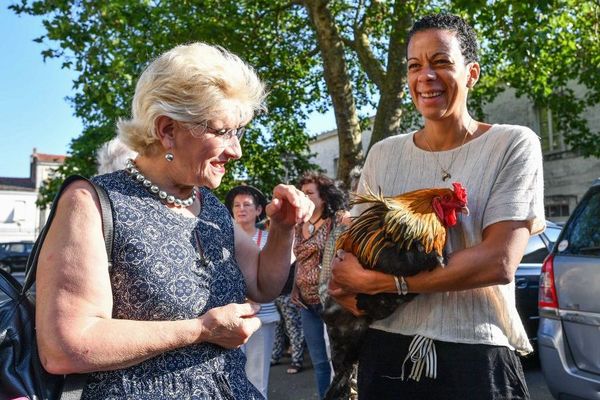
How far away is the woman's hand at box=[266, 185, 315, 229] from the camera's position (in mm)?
2117

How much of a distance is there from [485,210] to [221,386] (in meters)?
1.06

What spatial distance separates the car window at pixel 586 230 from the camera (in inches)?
166

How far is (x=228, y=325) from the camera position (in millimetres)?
1786

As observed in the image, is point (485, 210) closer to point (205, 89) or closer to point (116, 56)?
point (205, 89)

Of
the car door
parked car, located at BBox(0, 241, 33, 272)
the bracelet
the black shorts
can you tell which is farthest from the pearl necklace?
parked car, located at BBox(0, 241, 33, 272)

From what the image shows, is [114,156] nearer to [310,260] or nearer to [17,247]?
[310,260]

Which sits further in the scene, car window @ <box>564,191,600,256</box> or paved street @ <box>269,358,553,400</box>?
paved street @ <box>269,358,553,400</box>

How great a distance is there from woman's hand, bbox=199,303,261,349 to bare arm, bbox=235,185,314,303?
0.41m

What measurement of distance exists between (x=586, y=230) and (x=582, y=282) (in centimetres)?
44

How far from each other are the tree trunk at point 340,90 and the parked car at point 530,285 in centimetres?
400

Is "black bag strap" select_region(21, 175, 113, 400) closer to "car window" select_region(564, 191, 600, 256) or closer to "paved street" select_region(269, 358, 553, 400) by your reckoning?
"car window" select_region(564, 191, 600, 256)

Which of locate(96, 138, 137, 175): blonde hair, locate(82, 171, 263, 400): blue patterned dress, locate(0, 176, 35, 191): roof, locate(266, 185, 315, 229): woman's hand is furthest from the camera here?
locate(0, 176, 35, 191): roof

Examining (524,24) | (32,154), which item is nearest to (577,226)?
(524,24)

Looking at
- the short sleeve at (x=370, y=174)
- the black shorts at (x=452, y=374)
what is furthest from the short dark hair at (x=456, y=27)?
the black shorts at (x=452, y=374)
